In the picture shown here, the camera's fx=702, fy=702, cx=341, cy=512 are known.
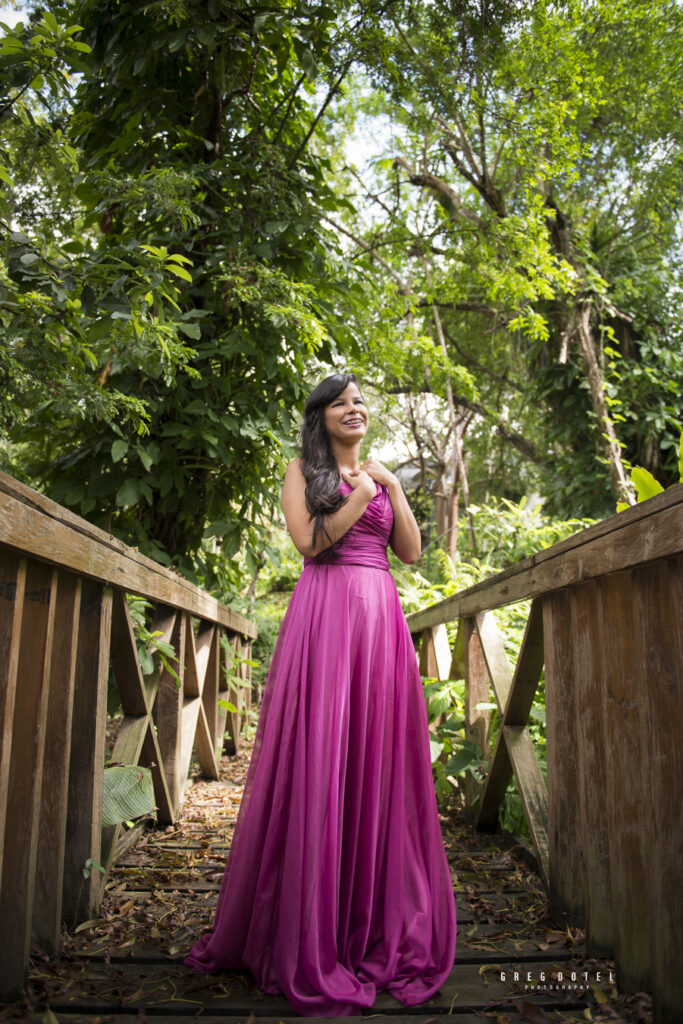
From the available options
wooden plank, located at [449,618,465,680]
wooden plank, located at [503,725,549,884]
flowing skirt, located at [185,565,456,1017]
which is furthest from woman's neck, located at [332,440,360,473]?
wooden plank, located at [449,618,465,680]

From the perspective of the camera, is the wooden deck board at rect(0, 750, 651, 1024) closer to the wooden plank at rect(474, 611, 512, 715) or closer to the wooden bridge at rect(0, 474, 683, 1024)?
the wooden bridge at rect(0, 474, 683, 1024)

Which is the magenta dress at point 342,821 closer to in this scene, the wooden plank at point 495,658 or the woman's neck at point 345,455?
the woman's neck at point 345,455

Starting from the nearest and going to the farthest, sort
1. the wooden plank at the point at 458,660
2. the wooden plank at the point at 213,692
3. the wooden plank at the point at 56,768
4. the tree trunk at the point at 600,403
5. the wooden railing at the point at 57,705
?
the wooden railing at the point at 57,705
the wooden plank at the point at 56,768
the wooden plank at the point at 458,660
the wooden plank at the point at 213,692
the tree trunk at the point at 600,403

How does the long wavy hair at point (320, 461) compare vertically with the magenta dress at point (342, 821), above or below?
above

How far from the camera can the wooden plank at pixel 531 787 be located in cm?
228

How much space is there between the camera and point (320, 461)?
2309 mm

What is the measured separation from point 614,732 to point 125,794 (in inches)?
56.2

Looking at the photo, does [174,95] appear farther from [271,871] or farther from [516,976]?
[516,976]

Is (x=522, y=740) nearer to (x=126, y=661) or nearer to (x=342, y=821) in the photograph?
(x=342, y=821)

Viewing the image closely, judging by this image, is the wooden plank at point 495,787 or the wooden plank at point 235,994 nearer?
the wooden plank at point 235,994

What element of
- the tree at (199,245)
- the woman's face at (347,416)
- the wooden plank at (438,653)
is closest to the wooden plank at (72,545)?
the tree at (199,245)

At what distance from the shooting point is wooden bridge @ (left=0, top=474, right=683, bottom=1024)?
1.36 metres

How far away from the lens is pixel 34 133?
2.06 meters

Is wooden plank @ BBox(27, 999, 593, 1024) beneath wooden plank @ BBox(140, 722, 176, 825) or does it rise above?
beneath
